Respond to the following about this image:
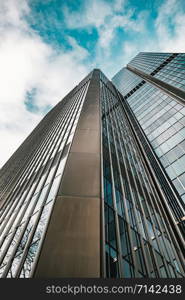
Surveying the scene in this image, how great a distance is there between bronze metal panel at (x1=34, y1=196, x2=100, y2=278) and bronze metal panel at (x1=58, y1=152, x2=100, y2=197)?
15.9 inches

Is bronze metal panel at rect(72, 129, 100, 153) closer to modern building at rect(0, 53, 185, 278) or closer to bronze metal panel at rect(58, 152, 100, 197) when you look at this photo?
modern building at rect(0, 53, 185, 278)

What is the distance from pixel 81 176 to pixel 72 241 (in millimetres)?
3025

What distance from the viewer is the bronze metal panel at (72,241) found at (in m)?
4.38

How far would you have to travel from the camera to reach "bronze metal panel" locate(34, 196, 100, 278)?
4375 millimetres

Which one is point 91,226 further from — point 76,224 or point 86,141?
point 86,141

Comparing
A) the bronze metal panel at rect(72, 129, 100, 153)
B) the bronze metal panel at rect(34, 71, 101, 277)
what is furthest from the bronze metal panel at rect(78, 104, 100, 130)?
the bronze metal panel at rect(34, 71, 101, 277)

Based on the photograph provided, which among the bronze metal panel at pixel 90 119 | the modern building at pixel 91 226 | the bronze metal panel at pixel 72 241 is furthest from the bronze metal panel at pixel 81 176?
the bronze metal panel at pixel 90 119

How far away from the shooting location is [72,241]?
5.05m

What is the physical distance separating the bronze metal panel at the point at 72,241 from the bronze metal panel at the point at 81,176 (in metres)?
0.40

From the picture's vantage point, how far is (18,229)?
7.98 metres

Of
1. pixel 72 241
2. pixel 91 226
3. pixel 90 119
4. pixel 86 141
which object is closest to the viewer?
pixel 72 241

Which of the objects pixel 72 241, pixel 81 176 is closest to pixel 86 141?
pixel 81 176

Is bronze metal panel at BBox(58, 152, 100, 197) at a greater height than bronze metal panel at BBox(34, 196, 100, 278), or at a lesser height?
greater

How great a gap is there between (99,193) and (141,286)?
3.32 meters
